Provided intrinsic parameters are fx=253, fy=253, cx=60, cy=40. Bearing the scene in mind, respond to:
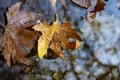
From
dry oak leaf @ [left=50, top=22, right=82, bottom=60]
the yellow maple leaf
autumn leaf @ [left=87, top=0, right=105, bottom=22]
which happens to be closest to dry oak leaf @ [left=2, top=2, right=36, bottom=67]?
the yellow maple leaf

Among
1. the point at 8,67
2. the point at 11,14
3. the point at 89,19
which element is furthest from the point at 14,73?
the point at 89,19

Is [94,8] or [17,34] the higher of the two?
[94,8]

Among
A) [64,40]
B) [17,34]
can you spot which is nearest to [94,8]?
[64,40]

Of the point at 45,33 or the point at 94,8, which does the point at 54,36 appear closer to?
the point at 45,33

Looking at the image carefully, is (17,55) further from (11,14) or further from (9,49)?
(11,14)

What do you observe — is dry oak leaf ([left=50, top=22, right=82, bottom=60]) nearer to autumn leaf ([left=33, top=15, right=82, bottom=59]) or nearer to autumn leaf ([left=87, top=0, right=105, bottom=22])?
autumn leaf ([left=33, top=15, right=82, bottom=59])

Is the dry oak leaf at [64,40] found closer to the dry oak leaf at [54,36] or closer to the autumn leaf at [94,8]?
the dry oak leaf at [54,36]
